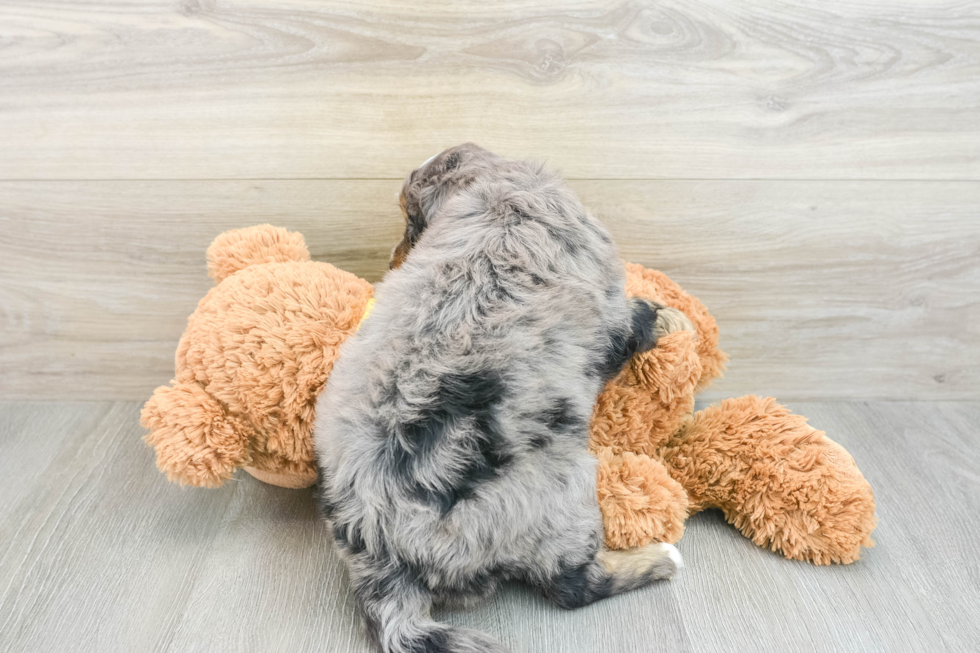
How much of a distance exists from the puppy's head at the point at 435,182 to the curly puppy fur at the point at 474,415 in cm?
5

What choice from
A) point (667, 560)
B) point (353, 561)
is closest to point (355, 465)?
point (353, 561)

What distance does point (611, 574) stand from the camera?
98cm

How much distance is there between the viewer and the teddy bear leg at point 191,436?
95 cm

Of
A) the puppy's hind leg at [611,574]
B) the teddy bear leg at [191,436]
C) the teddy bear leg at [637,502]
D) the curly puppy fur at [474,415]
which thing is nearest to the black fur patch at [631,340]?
the curly puppy fur at [474,415]

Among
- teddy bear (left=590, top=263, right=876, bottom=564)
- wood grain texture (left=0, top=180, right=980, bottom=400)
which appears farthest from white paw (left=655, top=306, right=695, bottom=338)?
wood grain texture (left=0, top=180, right=980, bottom=400)

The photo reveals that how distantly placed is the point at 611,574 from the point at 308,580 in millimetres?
471

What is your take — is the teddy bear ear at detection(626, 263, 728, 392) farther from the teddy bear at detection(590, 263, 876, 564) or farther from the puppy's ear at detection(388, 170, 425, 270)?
the puppy's ear at detection(388, 170, 425, 270)

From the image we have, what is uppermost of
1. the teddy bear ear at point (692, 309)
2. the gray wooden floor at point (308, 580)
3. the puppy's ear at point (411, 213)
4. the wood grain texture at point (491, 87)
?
the wood grain texture at point (491, 87)

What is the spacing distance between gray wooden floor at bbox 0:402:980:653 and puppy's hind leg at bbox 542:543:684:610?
0.02 m

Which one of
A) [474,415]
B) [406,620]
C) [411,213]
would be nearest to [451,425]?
[474,415]

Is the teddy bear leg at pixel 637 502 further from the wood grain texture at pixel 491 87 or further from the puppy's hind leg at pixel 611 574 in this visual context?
the wood grain texture at pixel 491 87

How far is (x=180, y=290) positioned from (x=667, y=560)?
1.07 metres

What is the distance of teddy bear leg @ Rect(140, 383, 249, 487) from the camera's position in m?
0.95

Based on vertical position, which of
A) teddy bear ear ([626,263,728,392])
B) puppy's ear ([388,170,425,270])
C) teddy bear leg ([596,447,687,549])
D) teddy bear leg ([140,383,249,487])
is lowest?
teddy bear leg ([596,447,687,549])
